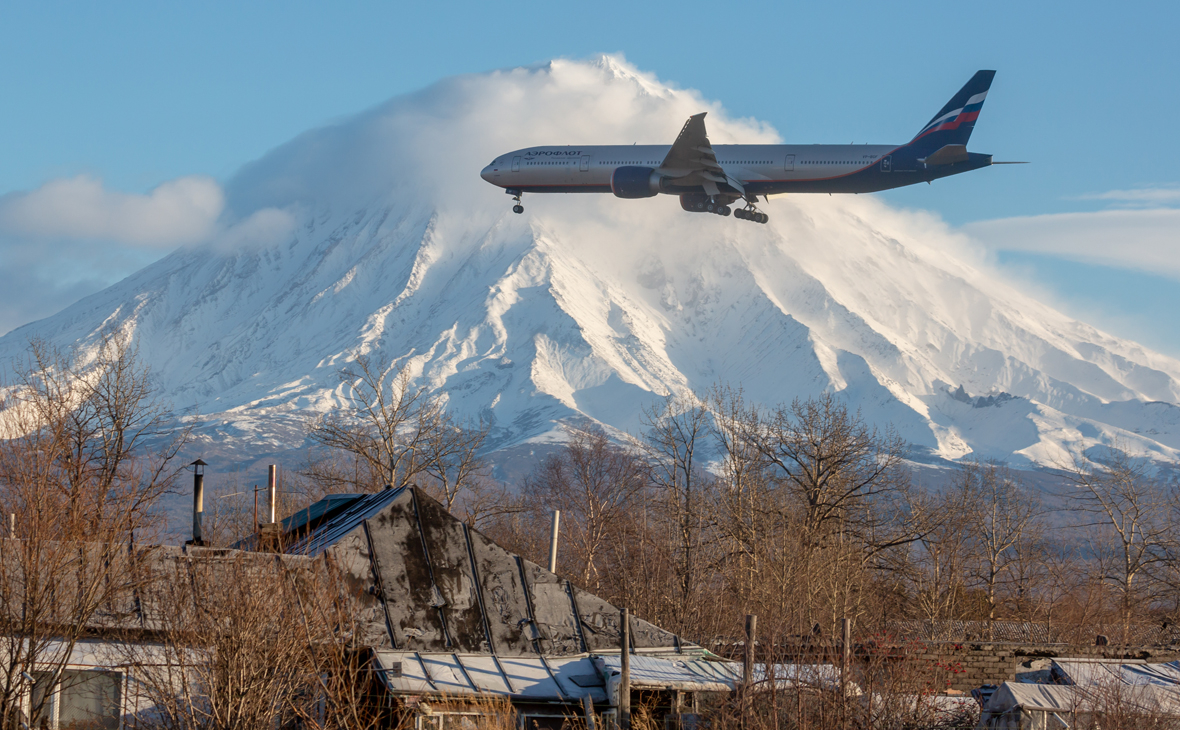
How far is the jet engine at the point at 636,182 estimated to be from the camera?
6250cm

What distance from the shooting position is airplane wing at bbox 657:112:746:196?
202 feet

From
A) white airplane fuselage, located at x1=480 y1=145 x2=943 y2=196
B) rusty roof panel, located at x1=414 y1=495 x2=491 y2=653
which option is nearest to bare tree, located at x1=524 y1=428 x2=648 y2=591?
white airplane fuselage, located at x1=480 y1=145 x2=943 y2=196

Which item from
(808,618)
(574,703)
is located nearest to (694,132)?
(808,618)

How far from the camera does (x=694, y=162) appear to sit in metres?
62.8

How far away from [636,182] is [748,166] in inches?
257

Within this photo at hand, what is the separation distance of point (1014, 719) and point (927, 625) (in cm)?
1715

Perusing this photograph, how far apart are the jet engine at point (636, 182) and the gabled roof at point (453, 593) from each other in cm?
4126

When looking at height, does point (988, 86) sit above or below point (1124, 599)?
above

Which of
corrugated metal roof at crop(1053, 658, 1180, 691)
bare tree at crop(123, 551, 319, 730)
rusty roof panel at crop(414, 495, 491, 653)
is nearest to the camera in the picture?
bare tree at crop(123, 551, 319, 730)

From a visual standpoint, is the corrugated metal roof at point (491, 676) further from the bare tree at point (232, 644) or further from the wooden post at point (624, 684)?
the bare tree at point (232, 644)

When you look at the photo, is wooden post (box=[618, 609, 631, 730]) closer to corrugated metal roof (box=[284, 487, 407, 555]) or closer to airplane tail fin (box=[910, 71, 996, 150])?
corrugated metal roof (box=[284, 487, 407, 555])

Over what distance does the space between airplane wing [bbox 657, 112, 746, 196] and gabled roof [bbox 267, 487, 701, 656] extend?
4096cm

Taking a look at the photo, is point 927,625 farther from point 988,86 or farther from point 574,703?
point 988,86

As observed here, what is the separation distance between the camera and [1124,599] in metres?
60.3
